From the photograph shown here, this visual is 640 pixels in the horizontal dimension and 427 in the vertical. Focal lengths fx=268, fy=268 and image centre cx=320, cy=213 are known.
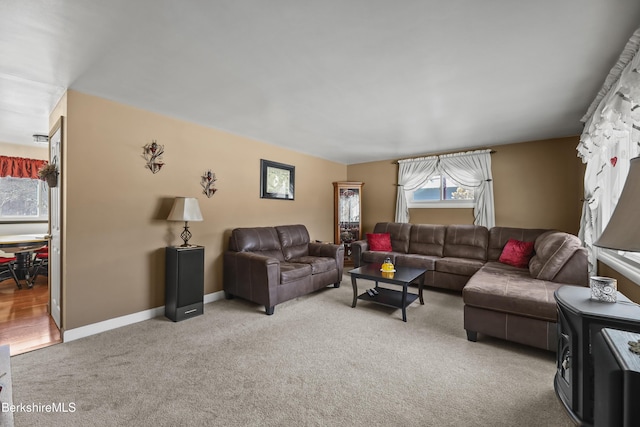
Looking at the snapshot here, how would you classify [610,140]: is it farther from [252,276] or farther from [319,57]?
[252,276]

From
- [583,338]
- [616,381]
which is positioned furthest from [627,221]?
[583,338]

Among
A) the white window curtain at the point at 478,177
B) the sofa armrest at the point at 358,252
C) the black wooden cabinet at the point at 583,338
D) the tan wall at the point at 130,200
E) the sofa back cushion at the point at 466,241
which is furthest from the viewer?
the sofa armrest at the point at 358,252

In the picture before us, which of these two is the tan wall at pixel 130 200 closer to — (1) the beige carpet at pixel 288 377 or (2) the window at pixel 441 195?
(1) the beige carpet at pixel 288 377

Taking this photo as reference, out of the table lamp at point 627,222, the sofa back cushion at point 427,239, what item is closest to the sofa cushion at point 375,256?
the sofa back cushion at point 427,239

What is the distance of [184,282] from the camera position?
10.2 ft

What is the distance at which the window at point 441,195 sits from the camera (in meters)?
5.17

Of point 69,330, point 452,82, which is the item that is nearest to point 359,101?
point 452,82

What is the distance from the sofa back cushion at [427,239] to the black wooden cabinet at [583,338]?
318cm

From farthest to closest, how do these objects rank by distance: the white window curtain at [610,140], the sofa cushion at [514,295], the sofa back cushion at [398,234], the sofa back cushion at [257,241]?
the sofa back cushion at [398,234] → the sofa back cushion at [257,241] → the sofa cushion at [514,295] → the white window curtain at [610,140]

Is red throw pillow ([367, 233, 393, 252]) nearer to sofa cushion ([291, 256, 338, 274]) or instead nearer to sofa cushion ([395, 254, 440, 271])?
sofa cushion ([395, 254, 440, 271])

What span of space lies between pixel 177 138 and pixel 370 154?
361cm

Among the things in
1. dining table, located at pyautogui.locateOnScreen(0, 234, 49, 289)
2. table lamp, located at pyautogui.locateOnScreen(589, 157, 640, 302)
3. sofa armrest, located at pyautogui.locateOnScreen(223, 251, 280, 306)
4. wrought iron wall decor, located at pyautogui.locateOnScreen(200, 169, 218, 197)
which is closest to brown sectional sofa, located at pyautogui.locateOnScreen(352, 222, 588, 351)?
table lamp, located at pyautogui.locateOnScreen(589, 157, 640, 302)

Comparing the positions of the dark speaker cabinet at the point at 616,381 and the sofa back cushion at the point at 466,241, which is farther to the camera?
the sofa back cushion at the point at 466,241

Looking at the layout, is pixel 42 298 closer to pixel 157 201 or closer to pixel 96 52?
pixel 157 201
